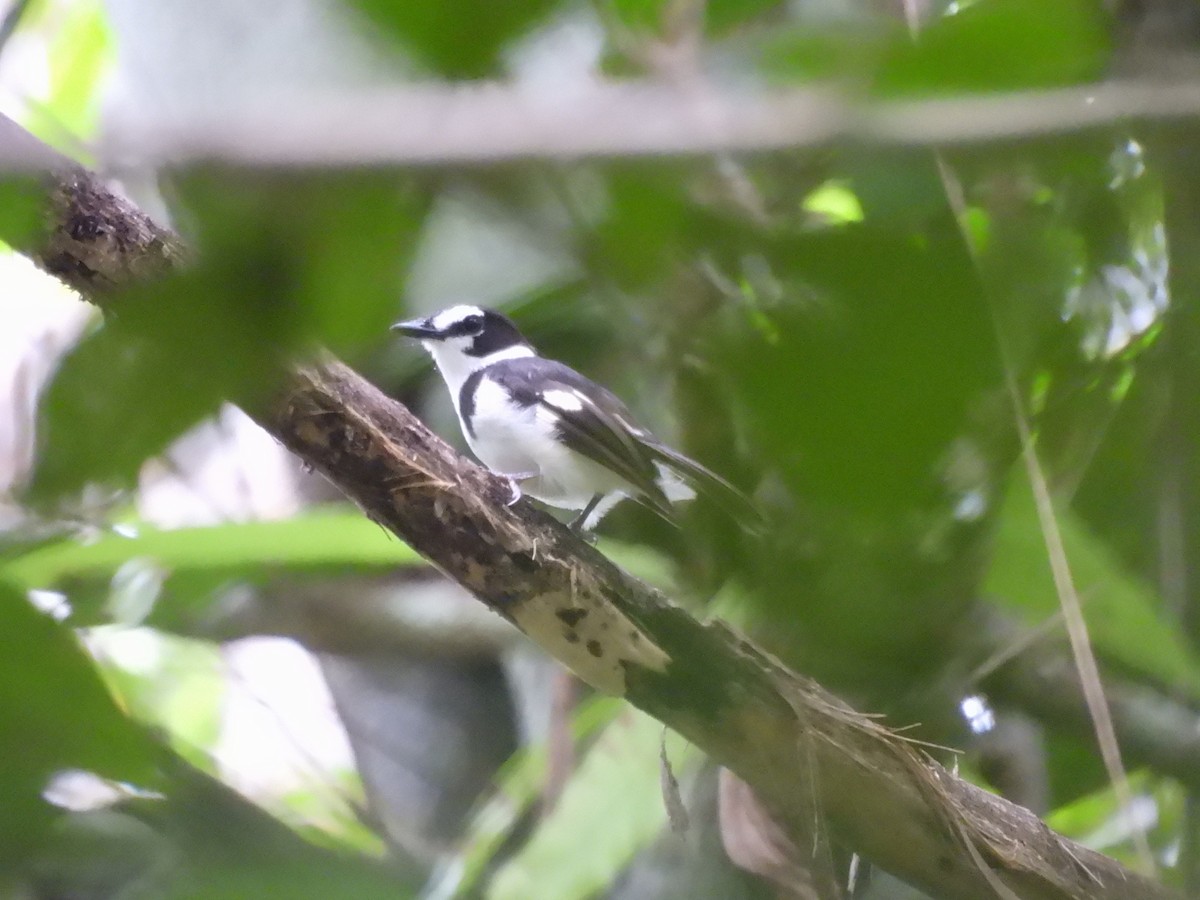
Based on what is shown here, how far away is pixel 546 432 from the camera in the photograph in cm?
85

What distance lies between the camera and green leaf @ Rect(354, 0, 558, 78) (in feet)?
0.48

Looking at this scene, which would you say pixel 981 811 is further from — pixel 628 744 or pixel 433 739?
pixel 433 739

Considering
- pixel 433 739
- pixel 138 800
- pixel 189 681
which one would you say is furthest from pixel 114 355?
pixel 433 739

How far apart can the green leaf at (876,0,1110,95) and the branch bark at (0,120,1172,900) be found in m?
0.37

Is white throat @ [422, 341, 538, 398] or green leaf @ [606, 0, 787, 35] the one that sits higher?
white throat @ [422, 341, 538, 398]

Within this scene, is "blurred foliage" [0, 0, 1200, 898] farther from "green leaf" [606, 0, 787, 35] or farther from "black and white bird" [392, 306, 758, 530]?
"black and white bird" [392, 306, 758, 530]

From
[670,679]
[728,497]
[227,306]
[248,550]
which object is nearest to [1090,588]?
[728,497]

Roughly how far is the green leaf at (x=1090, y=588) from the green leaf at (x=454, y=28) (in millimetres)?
136

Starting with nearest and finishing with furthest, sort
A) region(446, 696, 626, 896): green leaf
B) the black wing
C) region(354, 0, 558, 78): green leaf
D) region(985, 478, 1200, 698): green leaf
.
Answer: region(354, 0, 558, 78): green leaf
region(985, 478, 1200, 698): green leaf
region(446, 696, 626, 896): green leaf
the black wing

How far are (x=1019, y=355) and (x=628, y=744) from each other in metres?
0.59

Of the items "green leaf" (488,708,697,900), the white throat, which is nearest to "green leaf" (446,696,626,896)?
"green leaf" (488,708,697,900)

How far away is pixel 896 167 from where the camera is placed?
0.17m

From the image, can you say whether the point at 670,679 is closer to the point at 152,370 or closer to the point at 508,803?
the point at 508,803

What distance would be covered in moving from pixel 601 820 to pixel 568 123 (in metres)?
0.56
